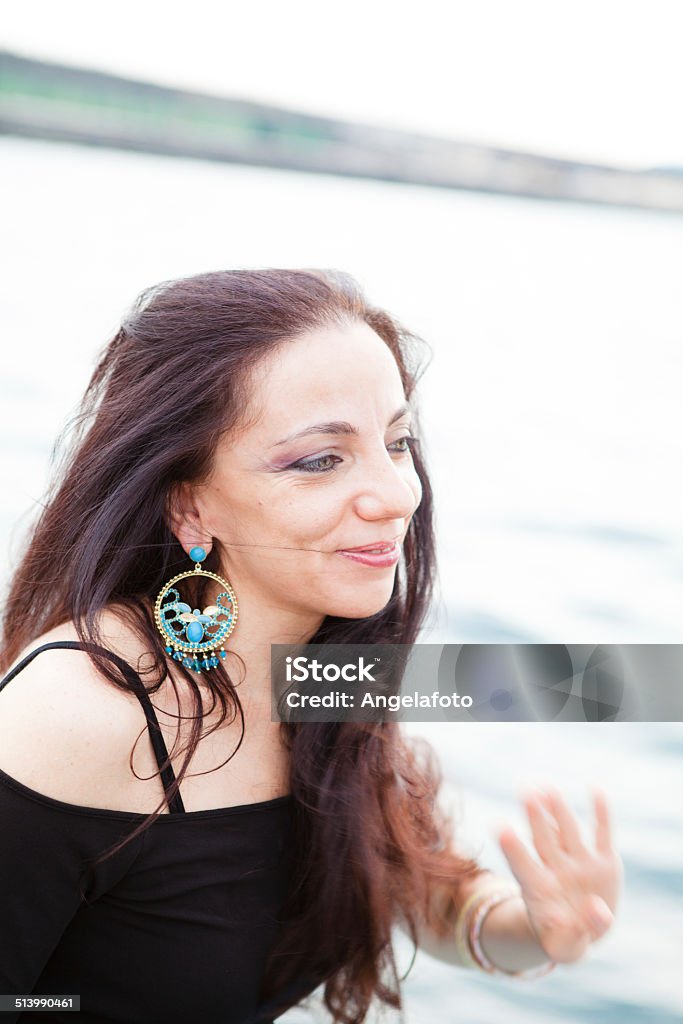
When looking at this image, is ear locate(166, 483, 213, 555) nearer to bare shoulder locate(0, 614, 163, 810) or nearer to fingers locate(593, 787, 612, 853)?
bare shoulder locate(0, 614, 163, 810)

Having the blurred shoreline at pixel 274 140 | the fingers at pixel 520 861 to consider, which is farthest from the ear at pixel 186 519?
the blurred shoreline at pixel 274 140

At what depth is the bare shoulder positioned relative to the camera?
798mm

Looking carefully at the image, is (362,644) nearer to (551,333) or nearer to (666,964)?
(666,964)

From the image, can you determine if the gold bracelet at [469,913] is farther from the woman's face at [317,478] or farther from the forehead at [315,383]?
the forehead at [315,383]

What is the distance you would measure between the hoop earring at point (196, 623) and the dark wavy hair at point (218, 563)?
0.04 ft

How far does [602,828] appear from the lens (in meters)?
0.94

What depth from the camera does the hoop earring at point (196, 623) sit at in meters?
0.93

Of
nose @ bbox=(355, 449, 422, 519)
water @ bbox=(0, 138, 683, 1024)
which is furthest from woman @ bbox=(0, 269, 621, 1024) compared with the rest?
water @ bbox=(0, 138, 683, 1024)

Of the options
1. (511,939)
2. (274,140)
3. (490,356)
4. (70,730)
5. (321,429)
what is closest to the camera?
(70,730)

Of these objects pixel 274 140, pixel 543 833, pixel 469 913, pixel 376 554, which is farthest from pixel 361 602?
pixel 274 140

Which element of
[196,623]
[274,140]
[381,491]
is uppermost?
[274,140]

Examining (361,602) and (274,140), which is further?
(274,140)

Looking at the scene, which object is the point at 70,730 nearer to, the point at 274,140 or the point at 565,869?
the point at 565,869

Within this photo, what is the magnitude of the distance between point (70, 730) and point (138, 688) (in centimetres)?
7
